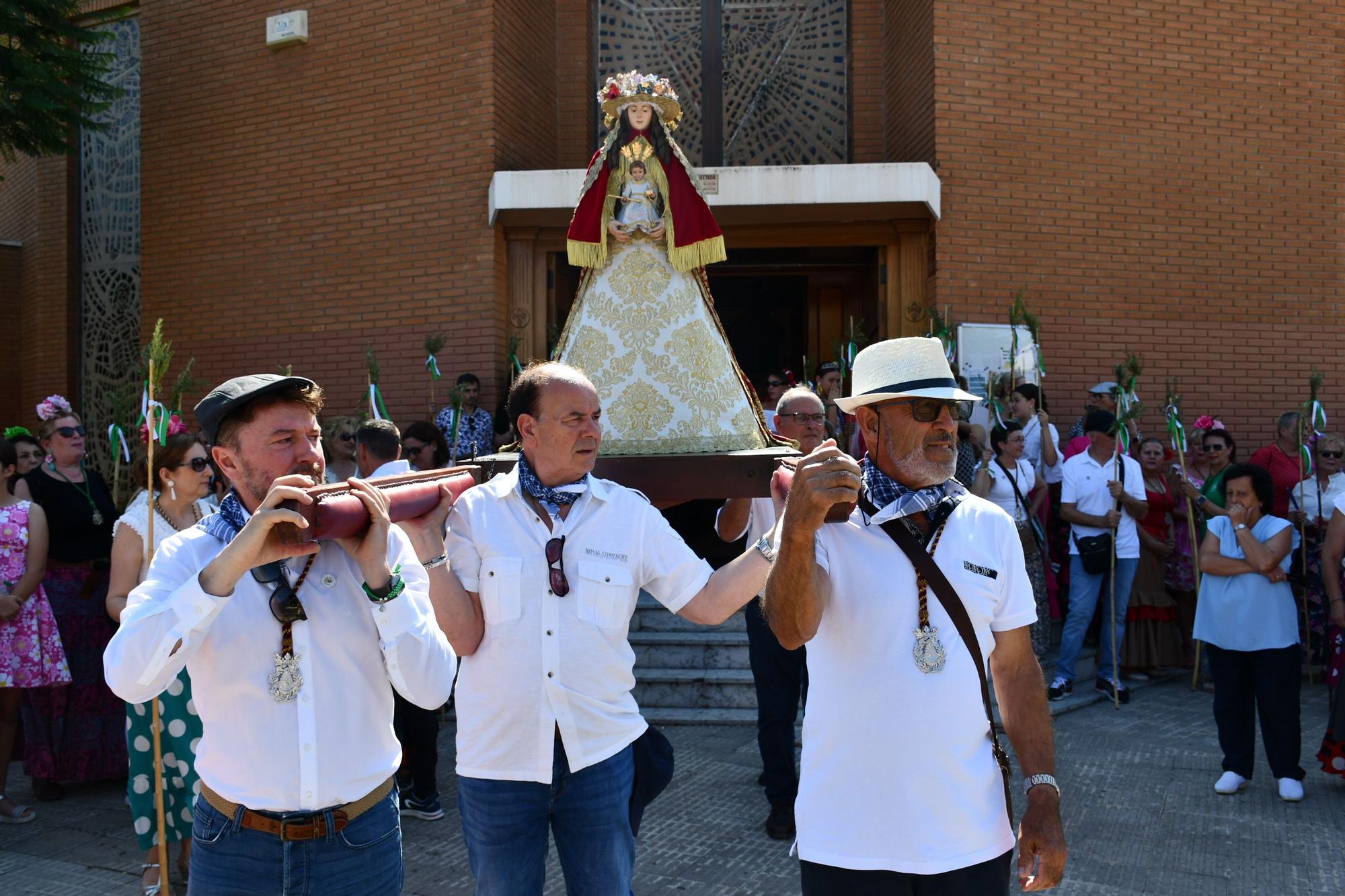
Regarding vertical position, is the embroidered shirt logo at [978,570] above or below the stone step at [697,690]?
above

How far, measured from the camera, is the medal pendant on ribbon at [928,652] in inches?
98.0

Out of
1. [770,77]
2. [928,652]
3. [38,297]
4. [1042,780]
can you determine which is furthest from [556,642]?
[38,297]

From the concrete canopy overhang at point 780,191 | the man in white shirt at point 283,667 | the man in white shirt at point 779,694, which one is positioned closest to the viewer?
the man in white shirt at point 283,667

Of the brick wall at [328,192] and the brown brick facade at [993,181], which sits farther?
the brick wall at [328,192]

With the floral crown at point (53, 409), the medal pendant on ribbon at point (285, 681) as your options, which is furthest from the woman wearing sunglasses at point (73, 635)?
the medal pendant on ribbon at point (285, 681)

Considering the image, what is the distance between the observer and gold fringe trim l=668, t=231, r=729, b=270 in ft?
18.1

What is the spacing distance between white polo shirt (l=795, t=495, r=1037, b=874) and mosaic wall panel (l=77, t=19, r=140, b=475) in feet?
43.6

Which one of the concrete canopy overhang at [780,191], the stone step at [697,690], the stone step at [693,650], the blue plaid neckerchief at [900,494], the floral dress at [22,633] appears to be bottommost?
the stone step at [697,690]

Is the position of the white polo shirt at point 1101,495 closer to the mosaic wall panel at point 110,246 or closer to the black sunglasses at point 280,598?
the black sunglasses at point 280,598

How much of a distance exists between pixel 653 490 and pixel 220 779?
3.00 meters

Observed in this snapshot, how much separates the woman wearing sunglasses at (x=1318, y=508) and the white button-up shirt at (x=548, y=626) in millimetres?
7110

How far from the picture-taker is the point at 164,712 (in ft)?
15.6

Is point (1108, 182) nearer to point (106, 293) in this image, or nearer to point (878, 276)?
point (878, 276)

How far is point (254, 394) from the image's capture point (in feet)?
7.77
